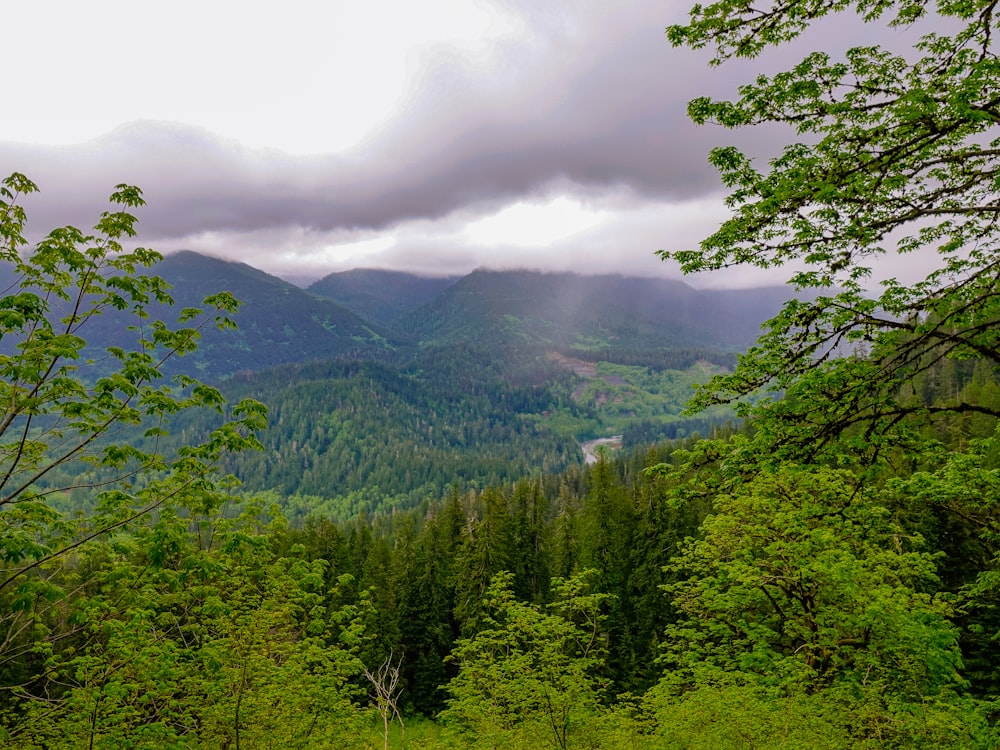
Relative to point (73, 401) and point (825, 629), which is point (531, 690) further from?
point (73, 401)

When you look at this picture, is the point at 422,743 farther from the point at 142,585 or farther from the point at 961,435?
the point at 961,435

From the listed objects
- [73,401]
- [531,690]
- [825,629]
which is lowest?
[531,690]

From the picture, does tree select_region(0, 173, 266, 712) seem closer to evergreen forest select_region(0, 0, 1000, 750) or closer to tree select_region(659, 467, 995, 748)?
evergreen forest select_region(0, 0, 1000, 750)

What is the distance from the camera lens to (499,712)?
1717cm

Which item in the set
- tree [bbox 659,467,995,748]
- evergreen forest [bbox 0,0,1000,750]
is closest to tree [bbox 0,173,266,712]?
evergreen forest [bbox 0,0,1000,750]

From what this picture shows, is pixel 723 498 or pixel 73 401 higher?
pixel 73 401

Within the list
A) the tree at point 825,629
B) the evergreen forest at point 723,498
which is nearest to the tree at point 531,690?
the evergreen forest at point 723,498

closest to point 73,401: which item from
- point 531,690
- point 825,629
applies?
point 531,690

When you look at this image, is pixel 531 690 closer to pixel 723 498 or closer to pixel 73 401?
pixel 723 498

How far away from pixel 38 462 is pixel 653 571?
38895mm

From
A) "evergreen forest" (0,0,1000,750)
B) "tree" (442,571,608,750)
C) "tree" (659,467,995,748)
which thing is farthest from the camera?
"tree" (442,571,608,750)

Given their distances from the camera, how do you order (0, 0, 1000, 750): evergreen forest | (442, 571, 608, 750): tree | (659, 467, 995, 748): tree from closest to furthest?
Result: (0, 0, 1000, 750): evergreen forest → (659, 467, 995, 748): tree → (442, 571, 608, 750): tree

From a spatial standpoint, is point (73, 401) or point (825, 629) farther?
point (825, 629)

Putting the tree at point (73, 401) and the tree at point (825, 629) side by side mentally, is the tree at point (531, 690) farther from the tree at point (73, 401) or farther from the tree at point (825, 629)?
the tree at point (73, 401)
